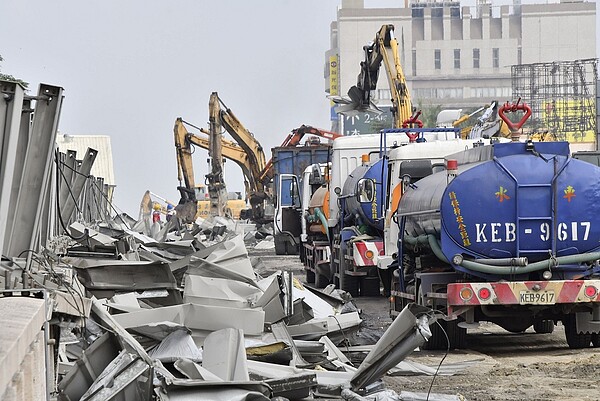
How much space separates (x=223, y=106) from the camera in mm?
57344

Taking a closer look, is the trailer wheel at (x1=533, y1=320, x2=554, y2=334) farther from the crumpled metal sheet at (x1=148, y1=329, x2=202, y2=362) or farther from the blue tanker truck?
the crumpled metal sheet at (x1=148, y1=329, x2=202, y2=362)

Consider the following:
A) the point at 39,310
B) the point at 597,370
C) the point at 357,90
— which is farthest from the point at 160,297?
the point at 357,90

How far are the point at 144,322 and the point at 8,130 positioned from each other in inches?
177

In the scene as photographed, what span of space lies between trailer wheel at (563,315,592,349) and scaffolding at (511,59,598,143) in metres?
77.3

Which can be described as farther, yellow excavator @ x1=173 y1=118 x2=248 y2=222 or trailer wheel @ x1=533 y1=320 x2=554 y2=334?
yellow excavator @ x1=173 y1=118 x2=248 y2=222

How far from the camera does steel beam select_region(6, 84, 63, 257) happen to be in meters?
8.75

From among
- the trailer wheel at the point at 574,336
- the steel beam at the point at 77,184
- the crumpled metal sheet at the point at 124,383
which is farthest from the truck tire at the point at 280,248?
the crumpled metal sheet at the point at 124,383

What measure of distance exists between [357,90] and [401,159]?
15.7 metres

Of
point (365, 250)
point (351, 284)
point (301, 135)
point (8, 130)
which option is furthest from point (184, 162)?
point (8, 130)

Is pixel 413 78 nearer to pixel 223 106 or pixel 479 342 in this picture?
pixel 223 106

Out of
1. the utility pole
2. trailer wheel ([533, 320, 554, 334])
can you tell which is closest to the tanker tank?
trailer wheel ([533, 320, 554, 334])

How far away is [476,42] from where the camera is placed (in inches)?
7283

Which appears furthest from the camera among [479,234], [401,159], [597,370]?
[401,159]

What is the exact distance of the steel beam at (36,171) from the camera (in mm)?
8750
